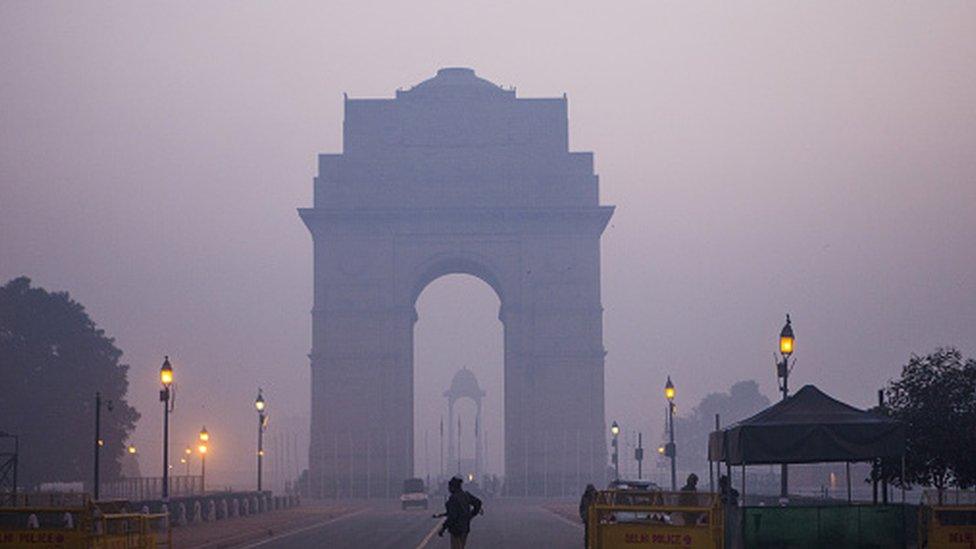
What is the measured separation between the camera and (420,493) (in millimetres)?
81438

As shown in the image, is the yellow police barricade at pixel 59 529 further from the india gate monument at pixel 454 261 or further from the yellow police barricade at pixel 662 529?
the india gate monument at pixel 454 261

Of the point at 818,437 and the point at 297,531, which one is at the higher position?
the point at 818,437

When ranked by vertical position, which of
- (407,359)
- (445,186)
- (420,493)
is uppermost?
(445,186)

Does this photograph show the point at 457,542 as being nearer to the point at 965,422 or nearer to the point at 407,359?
the point at 965,422

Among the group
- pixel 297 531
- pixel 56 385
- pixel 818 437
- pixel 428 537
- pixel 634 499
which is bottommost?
pixel 297 531

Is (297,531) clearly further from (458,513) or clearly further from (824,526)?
(824,526)

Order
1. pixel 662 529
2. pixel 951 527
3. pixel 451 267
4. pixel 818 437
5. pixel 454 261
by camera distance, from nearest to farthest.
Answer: pixel 662 529
pixel 951 527
pixel 818 437
pixel 454 261
pixel 451 267

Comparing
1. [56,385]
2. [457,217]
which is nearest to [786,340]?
[56,385]

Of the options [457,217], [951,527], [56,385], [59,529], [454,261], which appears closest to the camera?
[59,529]

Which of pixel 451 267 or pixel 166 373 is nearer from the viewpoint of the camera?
pixel 166 373

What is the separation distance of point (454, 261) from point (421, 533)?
57523 millimetres

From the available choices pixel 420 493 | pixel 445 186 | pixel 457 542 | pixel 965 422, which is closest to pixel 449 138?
pixel 445 186

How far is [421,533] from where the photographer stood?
158 ft

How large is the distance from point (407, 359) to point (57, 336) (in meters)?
20.7
